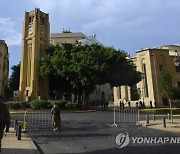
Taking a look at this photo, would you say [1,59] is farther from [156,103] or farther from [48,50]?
[156,103]

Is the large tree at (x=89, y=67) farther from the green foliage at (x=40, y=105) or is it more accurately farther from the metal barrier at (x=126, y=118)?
the metal barrier at (x=126, y=118)

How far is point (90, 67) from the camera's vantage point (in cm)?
3766

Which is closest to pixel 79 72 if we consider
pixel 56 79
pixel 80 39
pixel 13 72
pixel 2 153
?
pixel 56 79

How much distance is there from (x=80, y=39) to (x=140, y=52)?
3140cm

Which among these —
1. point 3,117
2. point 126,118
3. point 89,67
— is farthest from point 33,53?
point 3,117

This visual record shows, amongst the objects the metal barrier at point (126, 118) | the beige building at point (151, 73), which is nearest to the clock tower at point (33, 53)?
the metal barrier at point (126, 118)

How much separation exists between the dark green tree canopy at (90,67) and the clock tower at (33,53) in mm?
3097

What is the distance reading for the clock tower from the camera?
46.8m

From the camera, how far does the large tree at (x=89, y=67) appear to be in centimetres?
3788

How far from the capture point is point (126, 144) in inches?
435

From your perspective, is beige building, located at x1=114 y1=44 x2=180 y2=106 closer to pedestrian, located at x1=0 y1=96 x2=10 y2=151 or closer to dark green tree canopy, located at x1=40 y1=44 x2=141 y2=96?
dark green tree canopy, located at x1=40 y1=44 x2=141 y2=96

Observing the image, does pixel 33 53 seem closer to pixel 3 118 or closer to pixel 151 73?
A: pixel 151 73

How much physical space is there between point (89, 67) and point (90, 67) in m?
0.13

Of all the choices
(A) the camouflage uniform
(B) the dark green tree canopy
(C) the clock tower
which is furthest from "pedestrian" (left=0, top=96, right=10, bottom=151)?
(C) the clock tower
